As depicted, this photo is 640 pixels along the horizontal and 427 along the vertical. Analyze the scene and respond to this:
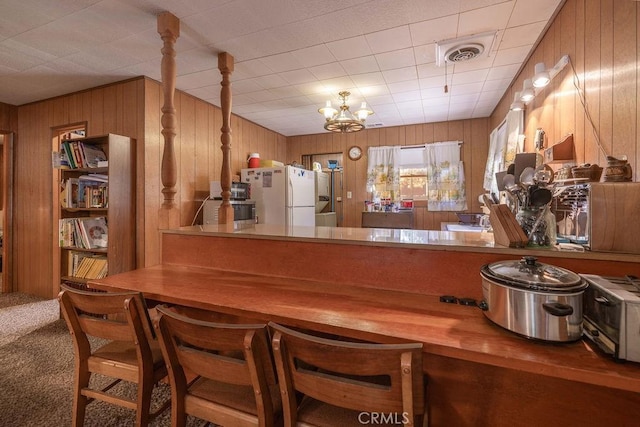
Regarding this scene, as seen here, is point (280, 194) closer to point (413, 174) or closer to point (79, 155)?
point (79, 155)

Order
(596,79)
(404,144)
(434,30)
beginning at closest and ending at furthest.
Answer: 1. (596,79)
2. (434,30)
3. (404,144)

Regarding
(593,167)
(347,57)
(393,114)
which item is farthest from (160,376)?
(393,114)

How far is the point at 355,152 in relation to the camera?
5250mm

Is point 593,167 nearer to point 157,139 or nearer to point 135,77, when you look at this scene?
point 157,139

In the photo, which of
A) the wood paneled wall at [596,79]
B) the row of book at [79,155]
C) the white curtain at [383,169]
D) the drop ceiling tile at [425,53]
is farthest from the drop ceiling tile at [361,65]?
the row of book at [79,155]

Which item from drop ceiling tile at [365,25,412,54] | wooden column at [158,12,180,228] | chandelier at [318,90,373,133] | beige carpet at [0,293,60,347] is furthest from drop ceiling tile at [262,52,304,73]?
Answer: beige carpet at [0,293,60,347]

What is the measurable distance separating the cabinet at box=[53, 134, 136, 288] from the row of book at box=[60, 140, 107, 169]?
0.04ft

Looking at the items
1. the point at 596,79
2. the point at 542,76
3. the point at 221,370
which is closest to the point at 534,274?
the point at 221,370

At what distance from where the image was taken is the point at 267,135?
17.0ft

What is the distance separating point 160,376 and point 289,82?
2.91 metres

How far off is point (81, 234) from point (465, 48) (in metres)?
3.95

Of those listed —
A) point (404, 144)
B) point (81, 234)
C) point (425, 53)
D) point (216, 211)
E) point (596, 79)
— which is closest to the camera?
point (596, 79)

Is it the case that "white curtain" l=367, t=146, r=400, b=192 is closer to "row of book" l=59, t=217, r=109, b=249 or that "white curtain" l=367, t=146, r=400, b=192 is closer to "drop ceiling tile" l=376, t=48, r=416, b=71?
"drop ceiling tile" l=376, t=48, r=416, b=71

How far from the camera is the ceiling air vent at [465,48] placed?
7.58 ft
